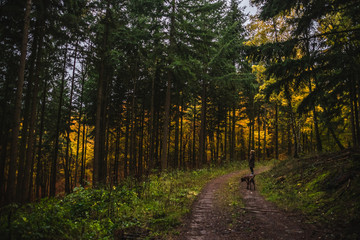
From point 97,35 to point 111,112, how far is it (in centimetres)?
923

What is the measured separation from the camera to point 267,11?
746 centimetres

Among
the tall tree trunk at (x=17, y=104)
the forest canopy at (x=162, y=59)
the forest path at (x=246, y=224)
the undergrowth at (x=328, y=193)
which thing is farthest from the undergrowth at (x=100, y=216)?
the undergrowth at (x=328, y=193)

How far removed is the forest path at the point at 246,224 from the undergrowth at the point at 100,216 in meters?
0.61

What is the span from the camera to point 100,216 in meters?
6.37

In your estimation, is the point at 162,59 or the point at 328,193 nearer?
the point at 328,193

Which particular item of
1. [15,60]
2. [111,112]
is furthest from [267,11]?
[111,112]

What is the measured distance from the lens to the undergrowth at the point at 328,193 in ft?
16.7

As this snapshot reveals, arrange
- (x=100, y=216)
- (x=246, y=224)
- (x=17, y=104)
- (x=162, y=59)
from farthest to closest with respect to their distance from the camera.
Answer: (x=162, y=59) < (x=17, y=104) < (x=100, y=216) < (x=246, y=224)

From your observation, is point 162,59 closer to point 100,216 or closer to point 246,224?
point 100,216

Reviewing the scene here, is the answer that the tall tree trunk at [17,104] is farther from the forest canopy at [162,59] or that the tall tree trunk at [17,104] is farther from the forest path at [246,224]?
the forest path at [246,224]

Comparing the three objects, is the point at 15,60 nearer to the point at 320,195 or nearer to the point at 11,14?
the point at 11,14

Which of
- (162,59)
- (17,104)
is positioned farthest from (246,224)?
(162,59)

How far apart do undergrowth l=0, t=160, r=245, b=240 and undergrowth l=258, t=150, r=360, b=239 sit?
4.06 metres

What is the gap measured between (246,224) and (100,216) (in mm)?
4631
